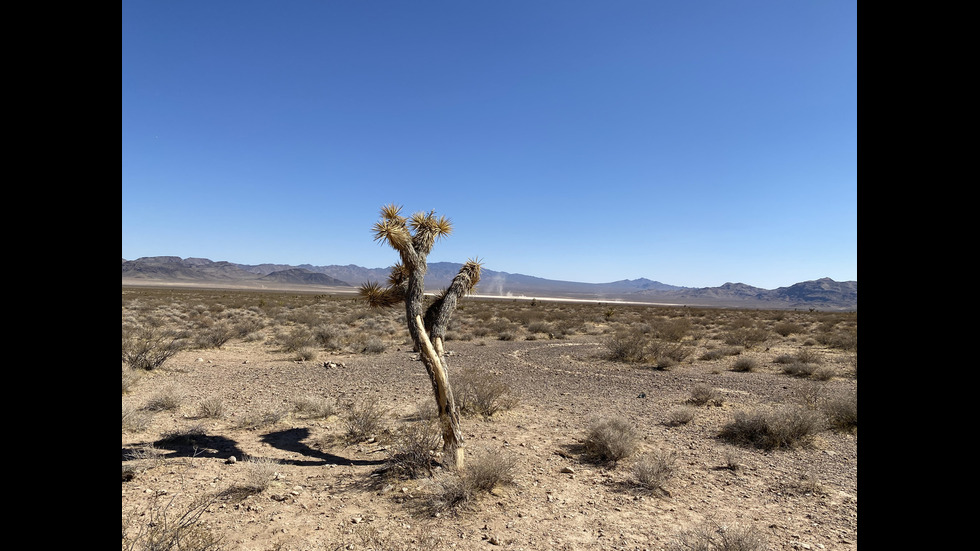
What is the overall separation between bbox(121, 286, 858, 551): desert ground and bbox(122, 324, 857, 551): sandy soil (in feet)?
0.09

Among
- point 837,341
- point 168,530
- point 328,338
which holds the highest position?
point 168,530

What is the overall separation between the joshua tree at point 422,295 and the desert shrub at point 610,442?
2.20 metres

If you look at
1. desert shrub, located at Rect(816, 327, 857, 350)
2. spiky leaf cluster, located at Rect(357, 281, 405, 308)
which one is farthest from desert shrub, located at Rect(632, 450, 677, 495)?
desert shrub, located at Rect(816, 327, 857, 350)

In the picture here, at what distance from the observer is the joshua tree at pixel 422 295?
6.39 meters

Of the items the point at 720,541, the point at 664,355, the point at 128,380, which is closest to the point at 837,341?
the point at 664,355

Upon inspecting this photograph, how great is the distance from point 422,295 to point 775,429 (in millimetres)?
6394

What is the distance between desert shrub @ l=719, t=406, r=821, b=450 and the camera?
7.37 metres

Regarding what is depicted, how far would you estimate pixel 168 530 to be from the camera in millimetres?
3883

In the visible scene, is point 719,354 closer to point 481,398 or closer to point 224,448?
point 481,398

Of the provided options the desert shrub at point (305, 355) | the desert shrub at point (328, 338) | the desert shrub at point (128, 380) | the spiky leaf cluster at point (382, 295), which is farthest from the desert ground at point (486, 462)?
the desert shrub at point (328, 338)

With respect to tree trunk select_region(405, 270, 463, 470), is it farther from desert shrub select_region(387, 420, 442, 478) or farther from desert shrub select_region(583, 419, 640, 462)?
desert shrub select_region(583, 419, 640, 462)

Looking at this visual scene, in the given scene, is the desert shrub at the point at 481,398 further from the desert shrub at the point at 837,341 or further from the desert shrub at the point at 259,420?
the desert shrub at the point at 837,341
